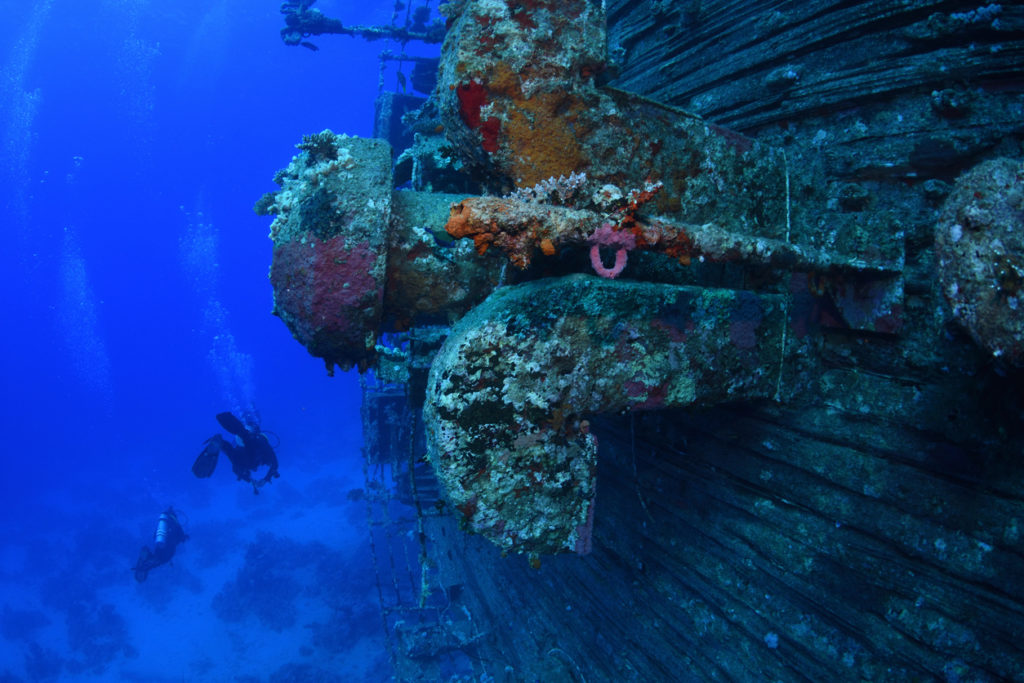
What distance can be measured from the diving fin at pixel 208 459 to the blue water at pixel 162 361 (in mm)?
6857

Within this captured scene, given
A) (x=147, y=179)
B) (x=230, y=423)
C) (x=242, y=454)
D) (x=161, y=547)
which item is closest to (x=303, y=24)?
(x=230, y=423)

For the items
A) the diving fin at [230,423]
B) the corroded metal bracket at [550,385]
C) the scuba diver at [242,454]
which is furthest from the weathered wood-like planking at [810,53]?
the scuba diver at [242,454]

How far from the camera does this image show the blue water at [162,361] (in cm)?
1738

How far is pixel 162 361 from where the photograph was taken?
100375 millimetres

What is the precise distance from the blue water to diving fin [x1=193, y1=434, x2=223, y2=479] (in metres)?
6.86

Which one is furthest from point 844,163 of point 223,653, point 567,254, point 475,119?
point 223,653

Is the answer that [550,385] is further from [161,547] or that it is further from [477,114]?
[161,547]

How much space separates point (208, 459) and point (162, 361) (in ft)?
362

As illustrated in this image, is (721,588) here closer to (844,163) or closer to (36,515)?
(844,163)

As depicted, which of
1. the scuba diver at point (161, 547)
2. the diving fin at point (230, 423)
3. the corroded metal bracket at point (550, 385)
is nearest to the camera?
the corroded metal bracket at point (550, 385)

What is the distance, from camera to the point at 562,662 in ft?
13.8

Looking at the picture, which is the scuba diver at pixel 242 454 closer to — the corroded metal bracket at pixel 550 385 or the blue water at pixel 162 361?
the blue water at pixel 162 361

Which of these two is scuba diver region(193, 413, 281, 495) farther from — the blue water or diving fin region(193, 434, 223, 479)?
the blue water

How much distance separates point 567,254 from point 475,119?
688mm
